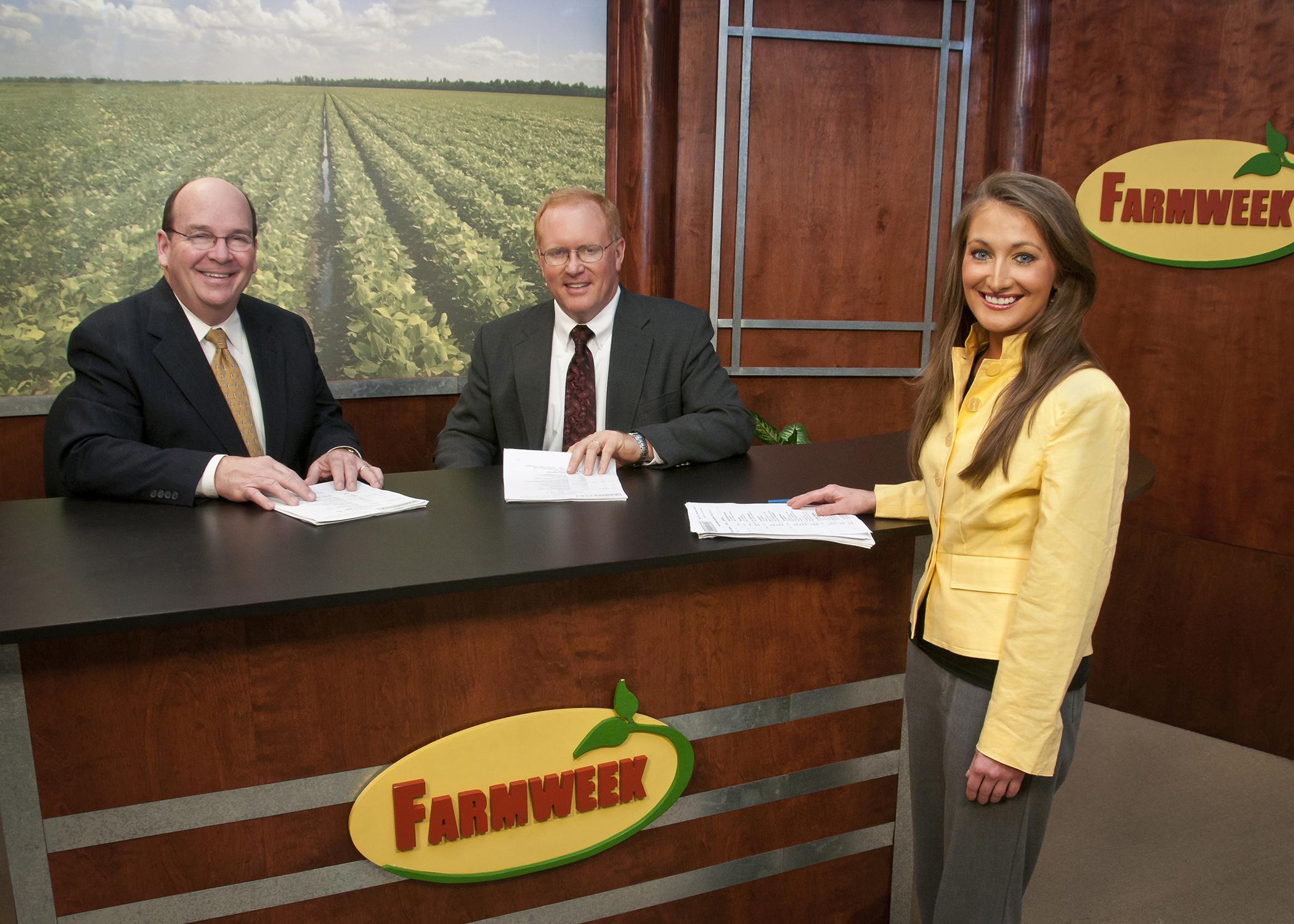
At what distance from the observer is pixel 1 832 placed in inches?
53.3

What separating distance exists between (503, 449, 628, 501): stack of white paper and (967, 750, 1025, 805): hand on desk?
2.84 ft

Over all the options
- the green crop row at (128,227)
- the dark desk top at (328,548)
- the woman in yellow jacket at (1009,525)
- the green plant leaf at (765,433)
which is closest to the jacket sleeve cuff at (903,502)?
the dark desk top at (328,548)

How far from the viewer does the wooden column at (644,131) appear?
4.03 meters

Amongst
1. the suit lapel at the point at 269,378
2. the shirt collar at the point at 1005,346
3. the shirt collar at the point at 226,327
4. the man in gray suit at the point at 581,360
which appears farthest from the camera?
the man in gray suit at the point at 581,360

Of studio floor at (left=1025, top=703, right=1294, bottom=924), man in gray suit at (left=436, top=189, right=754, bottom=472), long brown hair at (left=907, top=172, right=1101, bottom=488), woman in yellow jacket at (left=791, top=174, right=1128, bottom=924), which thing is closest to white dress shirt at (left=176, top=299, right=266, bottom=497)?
man in gray suit at (left=436, top=189, right=754, bottom=472)

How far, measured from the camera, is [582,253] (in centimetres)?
264

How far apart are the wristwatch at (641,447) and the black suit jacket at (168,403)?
847mm

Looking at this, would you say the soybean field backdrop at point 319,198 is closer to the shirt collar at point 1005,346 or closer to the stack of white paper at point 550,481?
the stack of white paper at point 550,481

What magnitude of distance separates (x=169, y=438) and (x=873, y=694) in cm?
179

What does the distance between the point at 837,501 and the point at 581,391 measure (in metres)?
1.09

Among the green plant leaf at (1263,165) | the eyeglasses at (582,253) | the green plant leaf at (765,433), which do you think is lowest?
the green plant leaf at (765,433)

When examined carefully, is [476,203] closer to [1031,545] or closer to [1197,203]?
[1197,203]

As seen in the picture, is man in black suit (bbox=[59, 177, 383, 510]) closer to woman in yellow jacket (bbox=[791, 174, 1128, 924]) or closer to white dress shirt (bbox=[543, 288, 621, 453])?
white dress shirt (bbox=[543, 288, 621, 453])

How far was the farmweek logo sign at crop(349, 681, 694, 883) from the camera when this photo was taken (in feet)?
5.07
